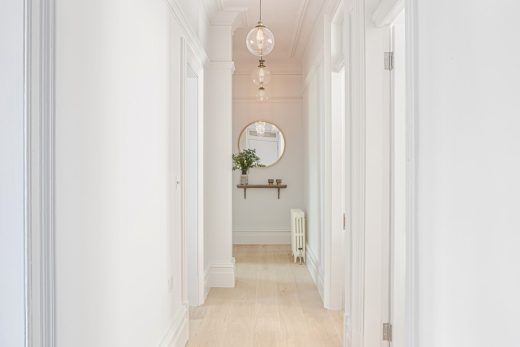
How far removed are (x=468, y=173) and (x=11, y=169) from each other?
1.22m

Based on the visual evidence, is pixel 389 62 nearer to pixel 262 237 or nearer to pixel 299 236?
pixel 299 236

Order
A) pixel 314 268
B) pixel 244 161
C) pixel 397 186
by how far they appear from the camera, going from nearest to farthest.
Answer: pixel 397 186 → pixel 314 268 → pixel 244 161

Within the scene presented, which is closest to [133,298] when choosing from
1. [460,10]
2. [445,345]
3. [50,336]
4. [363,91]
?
[50,336]

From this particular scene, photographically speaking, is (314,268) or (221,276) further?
(314,268)

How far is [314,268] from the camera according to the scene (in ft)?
17.4

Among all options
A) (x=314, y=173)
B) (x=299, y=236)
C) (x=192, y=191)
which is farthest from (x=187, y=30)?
(x=299, y=236)

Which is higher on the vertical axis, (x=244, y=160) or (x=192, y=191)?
Answer: (x=244, y=160)

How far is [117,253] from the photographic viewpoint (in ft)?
6.49

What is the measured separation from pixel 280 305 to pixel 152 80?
8.67 ft

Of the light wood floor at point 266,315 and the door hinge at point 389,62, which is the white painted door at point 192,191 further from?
the door hinge at point 389,62

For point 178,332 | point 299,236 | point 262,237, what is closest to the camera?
point 178,332

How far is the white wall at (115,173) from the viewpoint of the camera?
1.48m

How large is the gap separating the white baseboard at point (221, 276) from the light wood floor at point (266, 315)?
0.30 ft

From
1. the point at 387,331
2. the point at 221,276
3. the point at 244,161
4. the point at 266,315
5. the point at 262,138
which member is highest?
the point at 262,138
